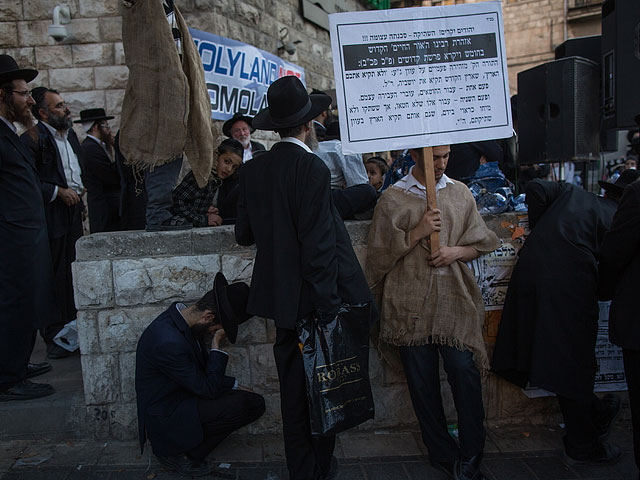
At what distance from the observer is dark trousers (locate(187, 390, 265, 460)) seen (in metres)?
3.28

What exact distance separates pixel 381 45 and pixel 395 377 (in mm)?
2219

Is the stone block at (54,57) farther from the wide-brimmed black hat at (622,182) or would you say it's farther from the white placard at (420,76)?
the wide-brimmed black hat at (622,182)

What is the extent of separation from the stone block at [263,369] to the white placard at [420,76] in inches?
59.6

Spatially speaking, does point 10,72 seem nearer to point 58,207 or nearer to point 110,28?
point 58,207

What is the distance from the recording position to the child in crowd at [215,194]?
423 cm

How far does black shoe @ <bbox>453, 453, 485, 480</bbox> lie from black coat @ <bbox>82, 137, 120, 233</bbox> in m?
3.82

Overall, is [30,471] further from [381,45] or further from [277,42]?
[277,42]

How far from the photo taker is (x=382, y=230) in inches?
131

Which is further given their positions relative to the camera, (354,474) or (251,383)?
(251,383)

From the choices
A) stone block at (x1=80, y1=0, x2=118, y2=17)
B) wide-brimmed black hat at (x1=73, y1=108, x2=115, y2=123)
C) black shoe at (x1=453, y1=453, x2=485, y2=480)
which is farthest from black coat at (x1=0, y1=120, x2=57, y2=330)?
stone block at (x1=80, y1=0, x2=118, y2=17)

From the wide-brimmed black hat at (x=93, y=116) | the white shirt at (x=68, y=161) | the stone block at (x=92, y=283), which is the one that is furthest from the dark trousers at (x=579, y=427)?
the wide-brimmed black hat at (x=93, y=116)

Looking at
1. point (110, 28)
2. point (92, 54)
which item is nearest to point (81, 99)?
point (92, 54)

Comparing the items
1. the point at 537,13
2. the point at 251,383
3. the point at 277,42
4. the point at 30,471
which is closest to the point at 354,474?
the point at 251,383

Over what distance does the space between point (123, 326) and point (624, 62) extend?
12.7 ft
